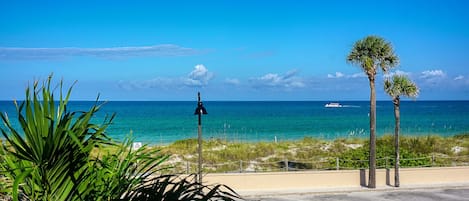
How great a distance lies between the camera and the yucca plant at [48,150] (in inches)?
123

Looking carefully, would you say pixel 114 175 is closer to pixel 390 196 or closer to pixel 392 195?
pixel 390 196

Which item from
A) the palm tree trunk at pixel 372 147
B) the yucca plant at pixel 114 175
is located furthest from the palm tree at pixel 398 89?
the yucca plant at pixel 114 175

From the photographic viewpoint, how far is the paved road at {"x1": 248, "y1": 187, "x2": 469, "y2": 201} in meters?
17.4

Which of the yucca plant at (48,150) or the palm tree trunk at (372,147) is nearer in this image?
the yucca plant at (48,150)

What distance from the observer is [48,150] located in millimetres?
3129

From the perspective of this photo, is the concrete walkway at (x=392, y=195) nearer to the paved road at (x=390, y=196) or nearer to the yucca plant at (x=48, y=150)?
the paved road at (x=390, y=196)

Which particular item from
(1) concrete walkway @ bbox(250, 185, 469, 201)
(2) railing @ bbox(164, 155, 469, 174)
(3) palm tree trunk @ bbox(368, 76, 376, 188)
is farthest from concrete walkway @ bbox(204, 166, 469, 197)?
(2) railing @ bbox(164, 155, 469, 174)

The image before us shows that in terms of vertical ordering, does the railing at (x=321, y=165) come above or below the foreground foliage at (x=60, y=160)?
below

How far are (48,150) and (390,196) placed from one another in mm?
16176

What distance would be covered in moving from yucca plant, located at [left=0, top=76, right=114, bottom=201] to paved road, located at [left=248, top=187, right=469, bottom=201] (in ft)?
45.8

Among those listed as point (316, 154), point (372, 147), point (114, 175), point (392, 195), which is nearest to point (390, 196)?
point (392, 195)

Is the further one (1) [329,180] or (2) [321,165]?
(2) [321,165]

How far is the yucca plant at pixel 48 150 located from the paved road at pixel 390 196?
45.8 feet

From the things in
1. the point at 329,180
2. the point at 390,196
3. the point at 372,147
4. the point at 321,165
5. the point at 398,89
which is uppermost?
the point at 398,89
